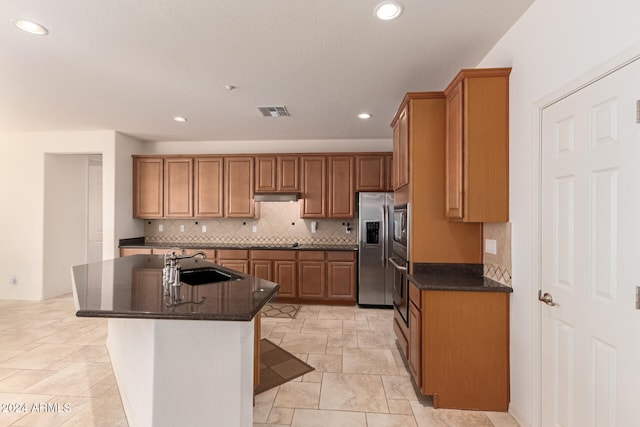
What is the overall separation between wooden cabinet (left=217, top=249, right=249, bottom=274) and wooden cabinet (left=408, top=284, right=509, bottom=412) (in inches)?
128

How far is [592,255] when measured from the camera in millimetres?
1430

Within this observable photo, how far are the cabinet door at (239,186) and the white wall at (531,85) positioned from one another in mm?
3787

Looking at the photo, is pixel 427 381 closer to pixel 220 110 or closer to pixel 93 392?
pixel 93 392

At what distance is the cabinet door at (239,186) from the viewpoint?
4.94m

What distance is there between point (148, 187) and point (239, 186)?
165cm

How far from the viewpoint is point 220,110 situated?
3768mm

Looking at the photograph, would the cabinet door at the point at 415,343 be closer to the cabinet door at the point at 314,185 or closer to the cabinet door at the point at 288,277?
the cabinet door at the point at 288,277

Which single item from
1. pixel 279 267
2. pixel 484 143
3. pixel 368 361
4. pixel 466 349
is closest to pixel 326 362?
pixel 368 361

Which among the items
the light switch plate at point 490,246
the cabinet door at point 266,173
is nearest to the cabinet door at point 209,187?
the cabinet door at point 266,173

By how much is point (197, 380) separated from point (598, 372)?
1995 millimetres

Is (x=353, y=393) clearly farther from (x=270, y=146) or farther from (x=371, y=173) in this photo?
(x=270, y=146)

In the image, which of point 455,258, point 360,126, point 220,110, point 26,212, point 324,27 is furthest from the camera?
point 26,212

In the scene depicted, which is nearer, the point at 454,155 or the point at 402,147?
the point at 454,155

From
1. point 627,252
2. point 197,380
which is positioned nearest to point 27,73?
point 197,380
